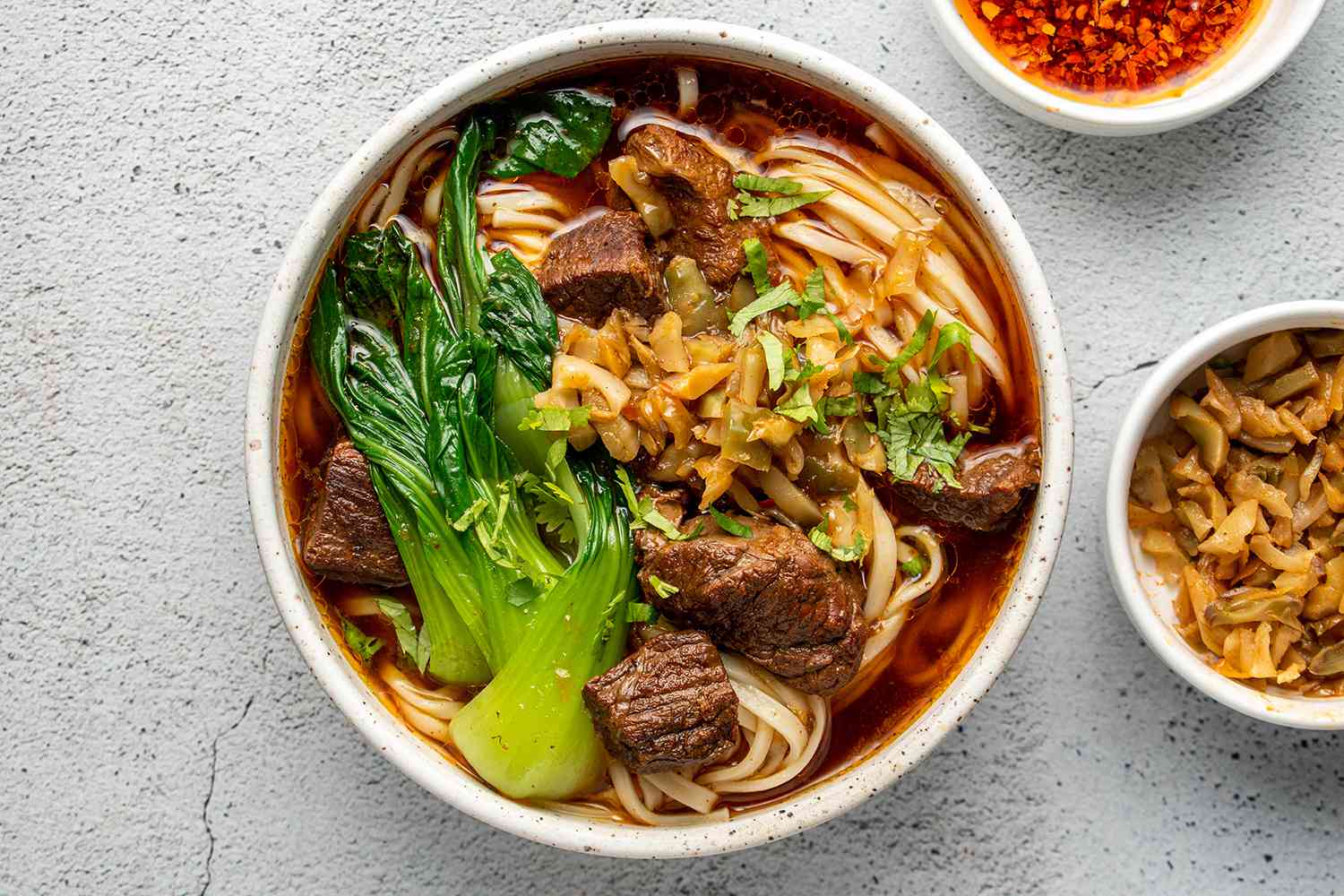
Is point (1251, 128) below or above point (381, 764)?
above

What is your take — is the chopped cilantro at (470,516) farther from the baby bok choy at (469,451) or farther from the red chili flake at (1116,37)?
the red chili flake at (1116,37)

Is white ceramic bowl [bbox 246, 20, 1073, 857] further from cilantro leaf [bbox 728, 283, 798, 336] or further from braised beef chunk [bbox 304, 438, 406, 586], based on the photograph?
cilantro leaf [bbox 728, 283, 798, 336]

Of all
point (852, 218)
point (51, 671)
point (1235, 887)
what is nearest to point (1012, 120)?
point (852, 218)

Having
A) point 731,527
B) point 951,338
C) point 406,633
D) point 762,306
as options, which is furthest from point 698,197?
point 406,633

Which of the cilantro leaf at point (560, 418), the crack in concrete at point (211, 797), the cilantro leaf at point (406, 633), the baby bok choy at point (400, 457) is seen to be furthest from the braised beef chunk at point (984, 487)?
the crack in concrete at point (211, 797)

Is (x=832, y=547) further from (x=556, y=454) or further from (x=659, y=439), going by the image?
(x=556, y=454)

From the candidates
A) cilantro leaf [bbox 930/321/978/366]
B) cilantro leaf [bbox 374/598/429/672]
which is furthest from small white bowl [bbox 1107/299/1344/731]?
cilantro leaf [bbox 374/598/429/672]

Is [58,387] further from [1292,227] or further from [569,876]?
[1292,227]
